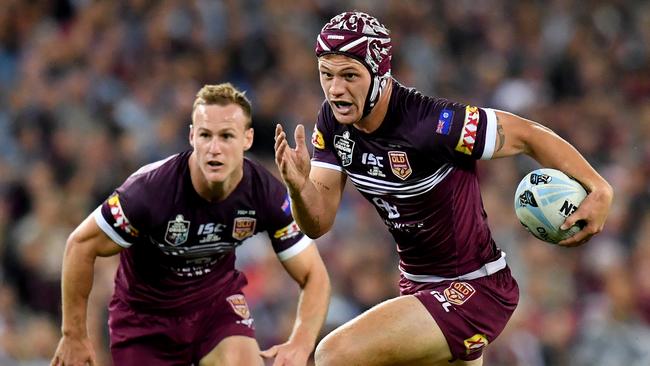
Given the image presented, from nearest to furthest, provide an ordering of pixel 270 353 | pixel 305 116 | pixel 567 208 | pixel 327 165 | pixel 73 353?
pixel 567 208 < pixel 327 165 < pixel 270 353 < pixel 73 353 < pixel 305 116

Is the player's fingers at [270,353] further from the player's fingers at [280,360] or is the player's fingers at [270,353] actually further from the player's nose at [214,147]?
the player's nose at [214,147]

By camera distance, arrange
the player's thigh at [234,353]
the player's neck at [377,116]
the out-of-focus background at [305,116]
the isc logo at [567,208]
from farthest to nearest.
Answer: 1. the out-of-focus background at [305,116]
2. the player's thigh at [234,353]
3. the player's neck at [377,116]
4. the isc logo at [567,208]

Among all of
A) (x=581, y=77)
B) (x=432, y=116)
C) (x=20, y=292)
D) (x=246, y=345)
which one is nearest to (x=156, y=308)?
(x=246, y=345)

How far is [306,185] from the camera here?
5.97m

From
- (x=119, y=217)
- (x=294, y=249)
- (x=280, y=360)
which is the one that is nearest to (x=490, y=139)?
(x=294, y=249)

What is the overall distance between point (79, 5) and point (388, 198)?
25.5 feet

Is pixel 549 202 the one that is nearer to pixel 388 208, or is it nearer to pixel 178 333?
pixel 388 208

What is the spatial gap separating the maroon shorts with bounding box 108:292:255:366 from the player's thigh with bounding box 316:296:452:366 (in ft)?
3.87

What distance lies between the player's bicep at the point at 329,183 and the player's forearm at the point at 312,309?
898 mm

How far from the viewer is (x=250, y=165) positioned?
6.99 m

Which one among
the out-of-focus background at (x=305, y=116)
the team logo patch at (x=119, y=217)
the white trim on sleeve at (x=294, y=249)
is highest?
the team logo patch at (x=119, y=217)

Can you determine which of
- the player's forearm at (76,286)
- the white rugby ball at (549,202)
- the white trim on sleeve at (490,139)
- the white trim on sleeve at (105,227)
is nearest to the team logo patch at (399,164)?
the white trim on sleeve at (490,139)

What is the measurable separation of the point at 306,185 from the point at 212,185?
953 millimetres

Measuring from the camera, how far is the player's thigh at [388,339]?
227 inches
